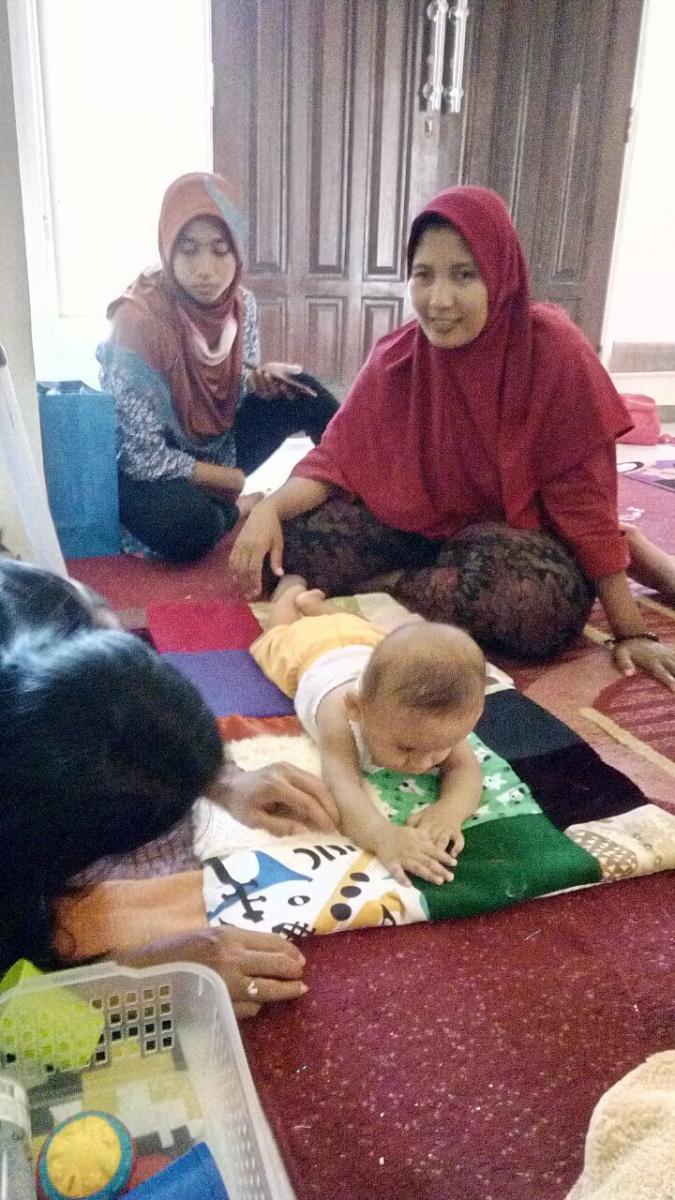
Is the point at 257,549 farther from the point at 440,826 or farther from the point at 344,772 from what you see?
the point at 440,826

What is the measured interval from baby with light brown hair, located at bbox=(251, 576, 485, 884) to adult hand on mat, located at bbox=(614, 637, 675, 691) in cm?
50

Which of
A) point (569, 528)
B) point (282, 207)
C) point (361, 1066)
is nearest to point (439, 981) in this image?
point (361, 1066)

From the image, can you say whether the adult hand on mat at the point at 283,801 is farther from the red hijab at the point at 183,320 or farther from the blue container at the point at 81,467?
the red hijab at the point at 183,320

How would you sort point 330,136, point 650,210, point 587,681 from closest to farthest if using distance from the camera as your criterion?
point 587,681
point 330,136
point 650,210

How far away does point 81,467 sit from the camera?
1.93 meters

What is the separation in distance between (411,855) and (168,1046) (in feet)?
1.04

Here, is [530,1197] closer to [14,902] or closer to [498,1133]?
[498,1133]

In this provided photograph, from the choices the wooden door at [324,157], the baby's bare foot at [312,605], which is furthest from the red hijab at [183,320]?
the wooden door at [324,157]

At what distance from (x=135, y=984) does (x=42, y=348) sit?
261 cm

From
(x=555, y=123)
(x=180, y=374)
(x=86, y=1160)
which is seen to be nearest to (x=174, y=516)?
(x=180, y=374)

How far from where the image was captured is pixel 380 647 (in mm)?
1065

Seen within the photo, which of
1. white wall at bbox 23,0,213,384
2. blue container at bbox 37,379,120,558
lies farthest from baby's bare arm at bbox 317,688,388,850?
white wall at bbox 23,0,213,384

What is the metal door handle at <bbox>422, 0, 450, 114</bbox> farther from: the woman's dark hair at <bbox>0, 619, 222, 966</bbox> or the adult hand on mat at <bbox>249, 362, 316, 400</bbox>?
the woman's dark hair at <bbox>0, 619, 222, 966</bbox>

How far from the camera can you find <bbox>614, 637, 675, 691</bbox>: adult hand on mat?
1504 millimetres
